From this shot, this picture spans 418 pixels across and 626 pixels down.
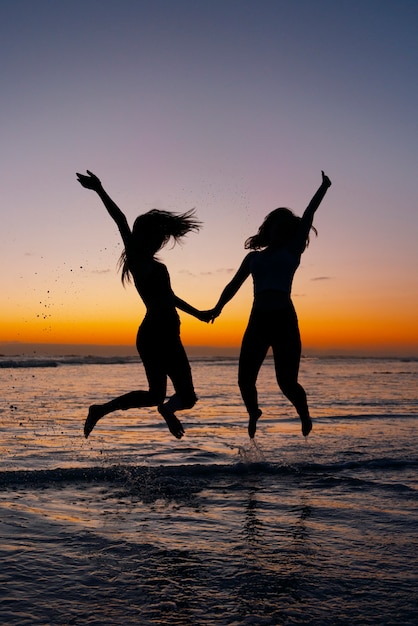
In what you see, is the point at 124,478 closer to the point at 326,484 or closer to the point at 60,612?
the point at 326,484

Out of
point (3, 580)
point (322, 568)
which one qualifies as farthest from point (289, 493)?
point (3, 580)

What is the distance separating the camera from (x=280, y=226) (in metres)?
6.28

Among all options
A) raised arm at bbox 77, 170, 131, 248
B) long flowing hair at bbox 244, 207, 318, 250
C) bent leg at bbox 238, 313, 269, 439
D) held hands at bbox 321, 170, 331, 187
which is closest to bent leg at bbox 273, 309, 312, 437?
bent leg at bbox 238, 313, 269, 439

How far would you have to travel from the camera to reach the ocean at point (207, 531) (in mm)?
3123

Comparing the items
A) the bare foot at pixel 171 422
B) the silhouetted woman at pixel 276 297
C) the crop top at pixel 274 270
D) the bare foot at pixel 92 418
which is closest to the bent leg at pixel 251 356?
the silhouetted woman at pixel 276 297

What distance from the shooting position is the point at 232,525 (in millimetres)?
4645

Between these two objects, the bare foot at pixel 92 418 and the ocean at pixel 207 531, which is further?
the bare foot at pixel 92 418

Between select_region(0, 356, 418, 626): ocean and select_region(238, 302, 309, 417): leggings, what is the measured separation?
41.5 inches

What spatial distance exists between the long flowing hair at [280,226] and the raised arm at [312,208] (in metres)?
0.09

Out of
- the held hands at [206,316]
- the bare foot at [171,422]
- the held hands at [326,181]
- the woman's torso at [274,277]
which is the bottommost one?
the bare foot at [171,422]

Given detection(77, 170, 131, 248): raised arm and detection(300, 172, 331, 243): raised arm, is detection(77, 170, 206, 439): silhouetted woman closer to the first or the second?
detection(77, 170, 131, 248): raised arm

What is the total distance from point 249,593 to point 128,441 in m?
6.22

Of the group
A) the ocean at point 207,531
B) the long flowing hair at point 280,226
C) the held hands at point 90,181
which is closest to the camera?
the ocean at point 207,531

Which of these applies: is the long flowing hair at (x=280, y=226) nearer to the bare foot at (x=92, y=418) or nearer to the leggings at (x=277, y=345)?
the leggings at (x=277, y=345)
